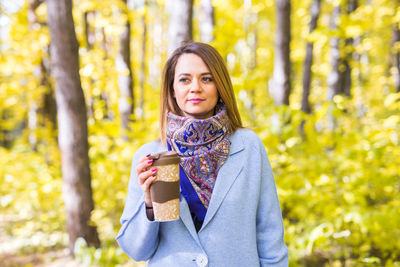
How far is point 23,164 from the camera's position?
7.34m

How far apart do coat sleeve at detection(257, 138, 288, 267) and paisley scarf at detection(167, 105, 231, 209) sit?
0.79ft

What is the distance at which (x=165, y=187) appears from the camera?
4.33 ft

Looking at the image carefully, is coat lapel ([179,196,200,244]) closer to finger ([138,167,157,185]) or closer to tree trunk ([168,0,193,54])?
finger ([138,167,157,185])

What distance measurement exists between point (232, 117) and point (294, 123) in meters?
2.07

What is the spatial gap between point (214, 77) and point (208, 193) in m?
0.57

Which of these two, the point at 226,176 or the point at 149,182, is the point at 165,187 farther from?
the point at 226,176

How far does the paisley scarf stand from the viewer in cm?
149

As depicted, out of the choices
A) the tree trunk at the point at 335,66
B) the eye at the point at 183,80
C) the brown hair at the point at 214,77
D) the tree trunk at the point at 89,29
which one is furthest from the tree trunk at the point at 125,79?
the eye at the point at 183,80

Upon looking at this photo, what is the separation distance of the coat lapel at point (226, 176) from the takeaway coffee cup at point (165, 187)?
0.18m

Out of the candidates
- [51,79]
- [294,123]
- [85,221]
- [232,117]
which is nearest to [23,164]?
[51,79]

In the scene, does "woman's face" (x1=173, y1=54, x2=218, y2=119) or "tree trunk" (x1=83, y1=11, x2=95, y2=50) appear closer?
"woman's face" (x1=173, y1=54, x2=218, y2=119)

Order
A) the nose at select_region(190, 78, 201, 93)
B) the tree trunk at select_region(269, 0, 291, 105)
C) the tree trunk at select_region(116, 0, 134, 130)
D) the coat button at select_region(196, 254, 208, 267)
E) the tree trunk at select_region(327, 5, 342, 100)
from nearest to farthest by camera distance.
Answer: the coat button at select_region(196, 254, 208, 267)
the nose at select_region(190, 78, 201, 93)
the tree trunk at select_region(269, 0, 291, 105)
the tree trunk at select_region(116, 0, 134, 130)
the tree trunk at select_region(327, 5, 342, 100)

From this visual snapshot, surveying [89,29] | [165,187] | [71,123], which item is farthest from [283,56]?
[89,29]

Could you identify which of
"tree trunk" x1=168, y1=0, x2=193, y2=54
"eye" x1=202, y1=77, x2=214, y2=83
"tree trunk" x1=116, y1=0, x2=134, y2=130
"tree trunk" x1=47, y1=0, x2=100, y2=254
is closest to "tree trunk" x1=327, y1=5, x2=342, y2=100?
"tree trunk" x1=116, y1=0, x2=134, y2=130
